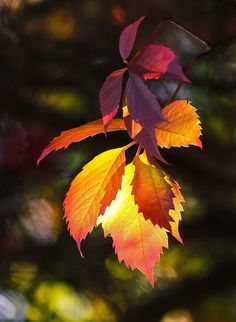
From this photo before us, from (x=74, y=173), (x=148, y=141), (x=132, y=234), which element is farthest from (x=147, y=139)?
(x=74, y=173)

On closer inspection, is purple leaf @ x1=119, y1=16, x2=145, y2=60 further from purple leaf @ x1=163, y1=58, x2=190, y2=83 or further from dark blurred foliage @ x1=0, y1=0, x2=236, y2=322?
dark blurred foliage @ x1=0, y1=0, x2=236, y2=322

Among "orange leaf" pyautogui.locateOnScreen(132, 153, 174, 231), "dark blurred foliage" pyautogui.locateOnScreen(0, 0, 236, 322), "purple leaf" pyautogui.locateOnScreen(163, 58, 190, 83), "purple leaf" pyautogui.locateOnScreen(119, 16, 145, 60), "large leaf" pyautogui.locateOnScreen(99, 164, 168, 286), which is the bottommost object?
"dark blurred foliage" pyautogui.locateOnScreen(0, 0, 236, 322)

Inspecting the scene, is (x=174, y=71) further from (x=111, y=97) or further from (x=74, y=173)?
(x=74, y=173)

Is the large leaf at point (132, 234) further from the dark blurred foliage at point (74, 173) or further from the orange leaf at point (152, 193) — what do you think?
the dark blurred foliage at point (74, 173)

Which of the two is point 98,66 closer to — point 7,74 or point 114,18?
point 114,18

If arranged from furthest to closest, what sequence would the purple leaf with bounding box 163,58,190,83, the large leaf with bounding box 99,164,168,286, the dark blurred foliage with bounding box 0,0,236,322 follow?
the dark blurred foliage with bounding box 0,0,236,322 → the large leaf with bounding box 99,164,168,286 → the purple leaf with bounding box 163,58,190,83

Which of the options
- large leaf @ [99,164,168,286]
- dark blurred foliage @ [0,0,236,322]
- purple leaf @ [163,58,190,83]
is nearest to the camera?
purple leaf @ [163,58,190,83]

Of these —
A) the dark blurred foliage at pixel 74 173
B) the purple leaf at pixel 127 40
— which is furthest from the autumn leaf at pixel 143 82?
the dark blurred foliage at pixel 74 173

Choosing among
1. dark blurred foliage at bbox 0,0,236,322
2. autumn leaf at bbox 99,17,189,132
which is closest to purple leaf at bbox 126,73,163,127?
autumn leaf at bbox 99,17,189,132
